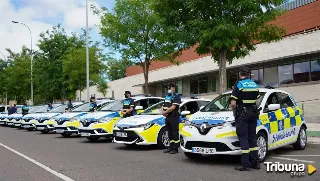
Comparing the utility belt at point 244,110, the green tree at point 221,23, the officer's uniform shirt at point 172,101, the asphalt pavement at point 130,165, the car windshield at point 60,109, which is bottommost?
the asphalt pavement at point 130,165

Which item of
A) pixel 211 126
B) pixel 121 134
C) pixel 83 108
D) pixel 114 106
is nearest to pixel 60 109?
pixel 83 108

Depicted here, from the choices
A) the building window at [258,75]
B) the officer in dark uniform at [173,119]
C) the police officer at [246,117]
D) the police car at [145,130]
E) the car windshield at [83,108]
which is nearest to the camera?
the police officer at [246,117]

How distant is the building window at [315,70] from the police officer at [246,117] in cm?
1516

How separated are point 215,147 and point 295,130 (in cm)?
281

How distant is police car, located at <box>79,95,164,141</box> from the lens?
12555 millimetres

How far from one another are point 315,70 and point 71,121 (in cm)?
1379

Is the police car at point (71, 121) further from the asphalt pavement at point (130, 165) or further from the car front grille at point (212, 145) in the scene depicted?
the car front grille at point (212, 145)

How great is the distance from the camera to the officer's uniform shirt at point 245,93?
714 cm

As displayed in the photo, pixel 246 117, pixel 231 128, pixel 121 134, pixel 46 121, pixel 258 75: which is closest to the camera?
pixel 246 117

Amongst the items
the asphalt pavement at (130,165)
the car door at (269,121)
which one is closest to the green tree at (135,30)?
the asphalt pavement at (130,165)

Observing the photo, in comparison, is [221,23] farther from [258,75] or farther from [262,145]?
[258,75]

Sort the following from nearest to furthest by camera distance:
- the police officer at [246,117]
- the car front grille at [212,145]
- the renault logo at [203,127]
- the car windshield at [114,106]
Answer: the police officer at [246,117], the car front grille at [212,145], the renault logo at [203,127], the car windshield at [114,106]

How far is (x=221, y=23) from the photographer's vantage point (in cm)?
1294

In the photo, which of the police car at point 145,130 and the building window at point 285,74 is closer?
the police car at point 145,130
